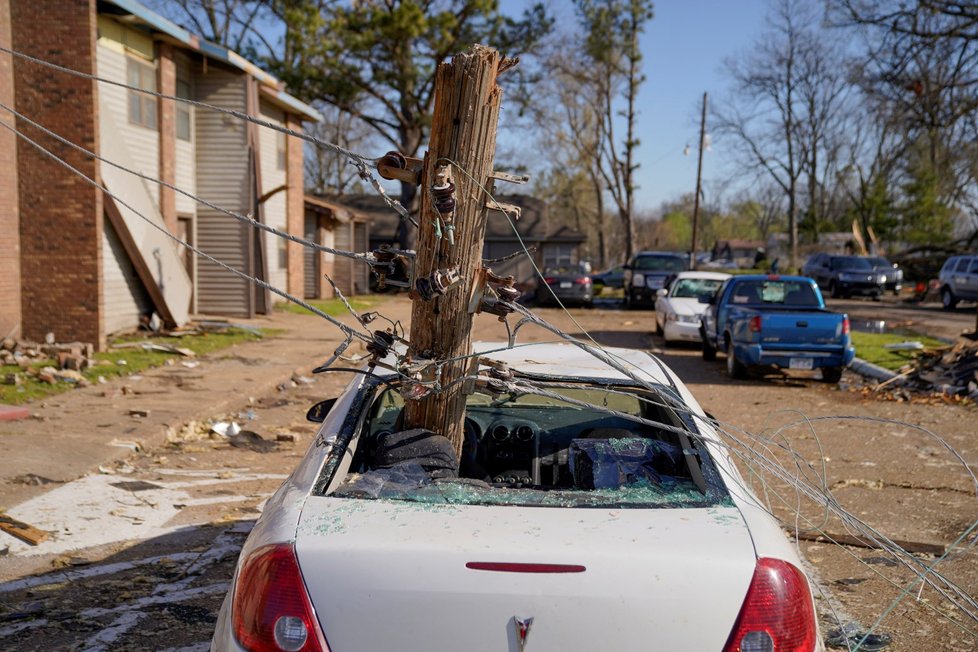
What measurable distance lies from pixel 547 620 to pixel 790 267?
198ft

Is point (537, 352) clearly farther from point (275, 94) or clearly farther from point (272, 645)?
point (275, 94)

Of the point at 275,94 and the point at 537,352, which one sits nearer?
the point at 537,352

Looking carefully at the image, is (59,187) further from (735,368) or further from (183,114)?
(735,368)

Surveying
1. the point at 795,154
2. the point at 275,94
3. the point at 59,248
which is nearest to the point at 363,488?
the point at 59,248

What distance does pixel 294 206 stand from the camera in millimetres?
30078

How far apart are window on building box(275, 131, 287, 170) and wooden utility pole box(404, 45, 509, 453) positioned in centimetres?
2548

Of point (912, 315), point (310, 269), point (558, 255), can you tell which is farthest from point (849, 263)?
point (310, 269)

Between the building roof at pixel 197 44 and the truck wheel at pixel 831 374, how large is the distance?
14034 millimetres

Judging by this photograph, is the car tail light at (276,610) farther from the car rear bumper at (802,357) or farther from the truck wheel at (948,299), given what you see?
the truck wheel at (948,299)

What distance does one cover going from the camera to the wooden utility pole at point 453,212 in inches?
147

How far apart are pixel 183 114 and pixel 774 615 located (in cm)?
2259

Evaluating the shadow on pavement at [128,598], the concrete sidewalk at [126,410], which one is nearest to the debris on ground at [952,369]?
the concrete sidewalk at [126,410]

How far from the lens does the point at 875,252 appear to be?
56.2 m

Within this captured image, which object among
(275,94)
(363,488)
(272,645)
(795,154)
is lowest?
(272,645)
